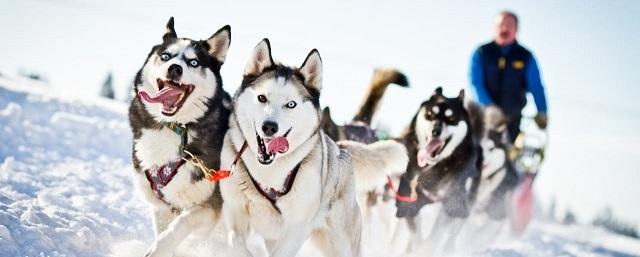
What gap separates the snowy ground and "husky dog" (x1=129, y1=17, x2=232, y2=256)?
0.55 meters

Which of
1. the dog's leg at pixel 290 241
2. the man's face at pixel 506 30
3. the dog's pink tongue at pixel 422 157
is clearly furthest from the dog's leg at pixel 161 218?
the man's face at pixel 506 30

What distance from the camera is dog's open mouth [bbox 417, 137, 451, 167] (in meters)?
5.04

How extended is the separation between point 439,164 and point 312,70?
2092 mm

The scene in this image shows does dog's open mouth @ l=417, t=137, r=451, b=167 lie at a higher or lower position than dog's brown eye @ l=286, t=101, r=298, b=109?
lower

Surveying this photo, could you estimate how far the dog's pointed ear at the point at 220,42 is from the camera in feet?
11.6

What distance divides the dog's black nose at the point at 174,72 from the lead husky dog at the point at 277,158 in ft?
1.28

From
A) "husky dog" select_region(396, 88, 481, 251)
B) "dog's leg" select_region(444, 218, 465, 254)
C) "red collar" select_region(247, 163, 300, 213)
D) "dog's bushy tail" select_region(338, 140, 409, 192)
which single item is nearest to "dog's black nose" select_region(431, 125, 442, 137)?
"husky dog" select_region(396, 88, 481, 251)

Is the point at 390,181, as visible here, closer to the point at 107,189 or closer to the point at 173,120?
the point at 173,120

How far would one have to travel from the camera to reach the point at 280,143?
128 inches

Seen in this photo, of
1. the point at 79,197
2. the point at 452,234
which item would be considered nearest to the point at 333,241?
the point at 452,234

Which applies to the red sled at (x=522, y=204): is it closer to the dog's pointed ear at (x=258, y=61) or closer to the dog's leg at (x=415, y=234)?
the dog's leg at (x=415, y=234)

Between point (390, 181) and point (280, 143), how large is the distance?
2.18 meters

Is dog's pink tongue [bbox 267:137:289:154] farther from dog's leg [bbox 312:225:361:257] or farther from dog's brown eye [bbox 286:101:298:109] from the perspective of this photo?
dog's leg [bbox 312:225:361:257]

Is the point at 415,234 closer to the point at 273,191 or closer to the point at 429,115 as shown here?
the point at 429,115
